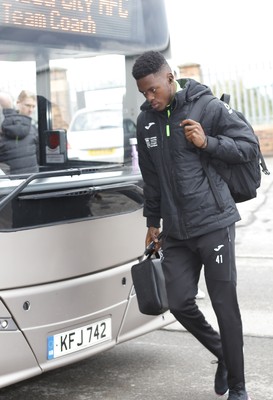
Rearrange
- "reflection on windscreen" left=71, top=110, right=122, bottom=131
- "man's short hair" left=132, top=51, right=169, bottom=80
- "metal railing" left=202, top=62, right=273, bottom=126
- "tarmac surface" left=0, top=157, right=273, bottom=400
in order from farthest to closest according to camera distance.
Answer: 1. "metal railing" left=202, top=62, right=273, bottom=126
2. "reflection on windscreen" left=71, top=110, right=122, bottom=131
3. "tarmac surface" left=0, top=157, right=273, bottom=400
4. "man's short hair" left=132, top=51, right=169, bottom=80

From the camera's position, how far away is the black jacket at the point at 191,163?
3838mm

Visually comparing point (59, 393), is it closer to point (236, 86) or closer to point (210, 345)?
point (210, 345)

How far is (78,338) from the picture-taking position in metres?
4.13

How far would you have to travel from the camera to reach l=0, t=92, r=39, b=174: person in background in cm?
418

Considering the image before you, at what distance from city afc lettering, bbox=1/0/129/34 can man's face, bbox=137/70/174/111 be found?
773mm

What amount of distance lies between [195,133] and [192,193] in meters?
0.32

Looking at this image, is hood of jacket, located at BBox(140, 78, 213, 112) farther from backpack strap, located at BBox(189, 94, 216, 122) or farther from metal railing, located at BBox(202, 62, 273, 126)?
metal railing, located at BBox(202, 62, 273, 126)

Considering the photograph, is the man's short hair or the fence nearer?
the man's short hair

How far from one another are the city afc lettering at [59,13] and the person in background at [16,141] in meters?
0.43

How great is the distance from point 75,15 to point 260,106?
1142cm

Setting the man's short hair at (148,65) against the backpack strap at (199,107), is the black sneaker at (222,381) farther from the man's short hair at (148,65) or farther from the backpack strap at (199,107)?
the man's short hair at (148,65)

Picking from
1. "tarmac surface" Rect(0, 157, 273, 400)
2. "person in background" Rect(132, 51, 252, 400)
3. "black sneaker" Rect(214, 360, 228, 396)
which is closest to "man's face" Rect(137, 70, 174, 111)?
"person in background" Rect(132, 51, 252, 400)

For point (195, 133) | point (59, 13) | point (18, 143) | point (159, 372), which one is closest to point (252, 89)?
point (159, 372)

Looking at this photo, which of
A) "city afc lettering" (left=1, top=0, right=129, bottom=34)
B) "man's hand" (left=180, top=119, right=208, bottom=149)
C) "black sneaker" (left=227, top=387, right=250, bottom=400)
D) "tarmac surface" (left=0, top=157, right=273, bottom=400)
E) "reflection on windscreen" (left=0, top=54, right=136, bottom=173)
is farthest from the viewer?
"tarmac surface" (left=0, top=157, right=273, bottom=400)
